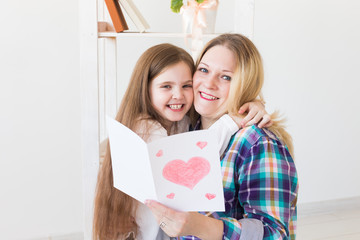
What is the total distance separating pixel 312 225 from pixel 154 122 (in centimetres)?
203

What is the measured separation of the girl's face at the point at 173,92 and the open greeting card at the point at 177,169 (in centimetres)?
43

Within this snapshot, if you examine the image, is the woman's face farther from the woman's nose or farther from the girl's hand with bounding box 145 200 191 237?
the girl's hand with bounding box 145 200 191 237

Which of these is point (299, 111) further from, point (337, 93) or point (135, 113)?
point (135, 113)

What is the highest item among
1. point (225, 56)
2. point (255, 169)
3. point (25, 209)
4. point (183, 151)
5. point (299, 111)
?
point (225, 56)

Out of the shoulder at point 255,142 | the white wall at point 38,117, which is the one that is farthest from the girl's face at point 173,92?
the white wall at point 38,117

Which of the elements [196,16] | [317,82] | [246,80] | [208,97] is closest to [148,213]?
[208,97]

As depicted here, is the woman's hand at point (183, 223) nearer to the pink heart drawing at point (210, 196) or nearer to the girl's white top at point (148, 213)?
the pink heart drawing at point (210, 196)

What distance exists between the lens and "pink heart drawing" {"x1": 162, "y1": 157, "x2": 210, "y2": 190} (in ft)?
3.31

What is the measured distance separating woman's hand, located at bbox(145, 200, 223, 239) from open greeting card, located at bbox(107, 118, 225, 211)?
0.02m

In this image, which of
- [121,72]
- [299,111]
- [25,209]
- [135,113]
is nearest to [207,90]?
[135,113]

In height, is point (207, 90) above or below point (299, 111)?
above

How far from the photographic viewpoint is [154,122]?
1493mm

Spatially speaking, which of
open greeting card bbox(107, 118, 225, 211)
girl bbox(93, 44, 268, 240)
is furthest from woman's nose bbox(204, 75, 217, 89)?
open greeting card bbox(107, 118, 225, 211)

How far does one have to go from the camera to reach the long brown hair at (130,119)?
1507 mm
